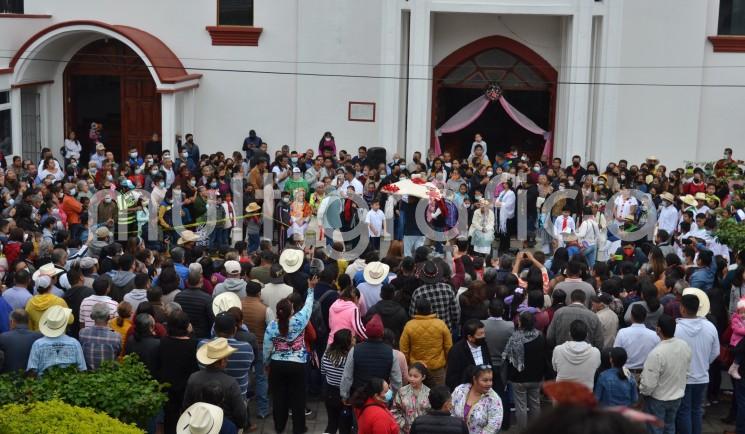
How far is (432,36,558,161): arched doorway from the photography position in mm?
24859

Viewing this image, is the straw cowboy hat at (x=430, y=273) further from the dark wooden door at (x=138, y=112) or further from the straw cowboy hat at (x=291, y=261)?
the dark wooden door at (x=138, y=112)

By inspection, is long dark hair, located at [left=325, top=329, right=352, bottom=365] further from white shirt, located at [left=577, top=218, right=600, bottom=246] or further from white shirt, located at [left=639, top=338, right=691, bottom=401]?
white shirt, located at [left=577, top=218, right=600, bottom=246]

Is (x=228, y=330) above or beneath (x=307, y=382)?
above

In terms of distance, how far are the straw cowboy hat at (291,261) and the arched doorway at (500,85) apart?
13548 mm

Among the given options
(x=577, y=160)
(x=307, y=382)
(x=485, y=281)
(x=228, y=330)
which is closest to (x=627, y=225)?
A: (x=577, y=160)

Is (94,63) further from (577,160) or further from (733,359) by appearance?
(733,359)

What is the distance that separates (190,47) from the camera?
25.2m

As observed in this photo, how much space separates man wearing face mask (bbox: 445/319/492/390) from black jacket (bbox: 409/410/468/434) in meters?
1.85

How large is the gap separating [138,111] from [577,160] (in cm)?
1106

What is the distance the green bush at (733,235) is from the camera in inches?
471

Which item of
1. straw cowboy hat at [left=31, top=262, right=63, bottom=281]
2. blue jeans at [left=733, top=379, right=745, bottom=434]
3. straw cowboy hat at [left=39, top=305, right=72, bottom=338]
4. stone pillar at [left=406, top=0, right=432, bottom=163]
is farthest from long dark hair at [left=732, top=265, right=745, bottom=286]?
stone pillar at [left=406, top=0, right=432, bottom=163]

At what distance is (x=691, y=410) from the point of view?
10.1 metres

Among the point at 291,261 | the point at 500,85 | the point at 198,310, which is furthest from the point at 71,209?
the point at 500,85

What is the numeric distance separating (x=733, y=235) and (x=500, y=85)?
1352 centimetres
